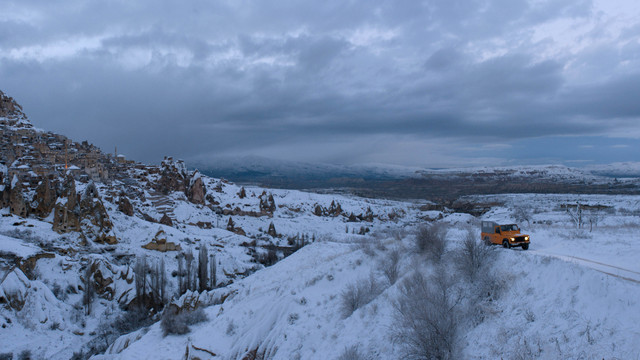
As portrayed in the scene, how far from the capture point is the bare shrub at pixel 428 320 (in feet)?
32.1

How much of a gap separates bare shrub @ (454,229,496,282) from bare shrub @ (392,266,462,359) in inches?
34.9

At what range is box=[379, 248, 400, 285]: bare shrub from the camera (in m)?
16.5

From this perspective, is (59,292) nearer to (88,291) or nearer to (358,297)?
(88,291)

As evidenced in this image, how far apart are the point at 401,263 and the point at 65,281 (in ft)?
112

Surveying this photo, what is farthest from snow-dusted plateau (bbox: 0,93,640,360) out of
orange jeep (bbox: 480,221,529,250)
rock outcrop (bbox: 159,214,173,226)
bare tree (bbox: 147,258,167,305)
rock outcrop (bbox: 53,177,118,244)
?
rock outcrop (bbox: 159,214,173,226)

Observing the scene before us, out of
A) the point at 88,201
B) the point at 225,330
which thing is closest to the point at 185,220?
the point at 88,201

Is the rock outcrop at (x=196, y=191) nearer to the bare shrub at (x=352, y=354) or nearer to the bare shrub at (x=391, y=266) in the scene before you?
the bare shrub at (x=391, y=266)

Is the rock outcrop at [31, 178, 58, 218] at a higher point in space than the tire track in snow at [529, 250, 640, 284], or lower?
lower

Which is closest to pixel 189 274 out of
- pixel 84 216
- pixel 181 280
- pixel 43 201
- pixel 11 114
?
pixel 181 280

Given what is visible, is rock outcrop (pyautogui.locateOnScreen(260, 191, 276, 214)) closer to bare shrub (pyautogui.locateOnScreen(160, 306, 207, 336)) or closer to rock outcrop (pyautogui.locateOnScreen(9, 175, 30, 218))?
rock outcrop (pyautogui.locateOnScreen(9, 175, 30, 218))

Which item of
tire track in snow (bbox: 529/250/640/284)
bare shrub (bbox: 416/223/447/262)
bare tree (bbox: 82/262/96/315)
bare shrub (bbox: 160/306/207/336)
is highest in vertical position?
tire track in snow (bbox: 529/250/640/284)

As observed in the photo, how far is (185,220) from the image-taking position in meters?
68.1

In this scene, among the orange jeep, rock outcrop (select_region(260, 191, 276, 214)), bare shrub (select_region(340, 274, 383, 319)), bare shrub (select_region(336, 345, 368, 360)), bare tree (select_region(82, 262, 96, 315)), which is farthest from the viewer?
rock outcrop (select_region(260, 191, 276, 214))

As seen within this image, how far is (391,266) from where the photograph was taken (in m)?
17.3
